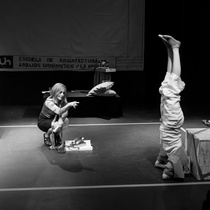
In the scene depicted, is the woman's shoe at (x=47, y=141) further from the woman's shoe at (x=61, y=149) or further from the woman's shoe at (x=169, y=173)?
the woman's shoe at (x=169, y=173)

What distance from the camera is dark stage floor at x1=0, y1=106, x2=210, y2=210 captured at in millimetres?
3824

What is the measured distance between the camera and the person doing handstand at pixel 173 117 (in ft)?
14.4

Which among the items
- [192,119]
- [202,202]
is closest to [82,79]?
[192,119]

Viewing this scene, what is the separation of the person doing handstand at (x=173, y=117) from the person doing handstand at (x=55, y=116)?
1323 mm

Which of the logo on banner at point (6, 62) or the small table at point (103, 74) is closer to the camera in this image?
the small table at point (103, 74)

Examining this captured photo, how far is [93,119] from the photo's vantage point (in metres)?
7.44

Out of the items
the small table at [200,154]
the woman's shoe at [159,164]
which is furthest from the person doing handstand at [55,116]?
the small table at [200,154]

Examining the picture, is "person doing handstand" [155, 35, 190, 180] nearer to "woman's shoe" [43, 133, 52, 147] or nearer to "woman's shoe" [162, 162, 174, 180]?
"woman's shoe" [162, 162, 174, 180]

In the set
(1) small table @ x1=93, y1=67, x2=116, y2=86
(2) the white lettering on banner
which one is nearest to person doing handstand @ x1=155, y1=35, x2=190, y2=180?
(1) small table @ x1=93, y1=67, x2=116, y2=86

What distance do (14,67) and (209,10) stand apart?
→ 4.61 meters

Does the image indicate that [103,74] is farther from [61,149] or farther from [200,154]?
[200,154]

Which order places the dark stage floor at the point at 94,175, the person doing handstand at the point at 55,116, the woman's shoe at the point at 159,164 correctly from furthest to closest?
the person doing handstand at the point at 55,116 < the woman's shoe at the point at 159,164 < the dark stage floor at the point at 94,175

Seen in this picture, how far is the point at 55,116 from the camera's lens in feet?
18.0

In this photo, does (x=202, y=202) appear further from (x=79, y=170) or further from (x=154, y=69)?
(x=154, y=69)
